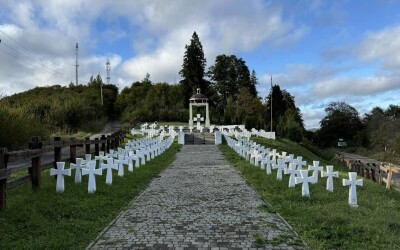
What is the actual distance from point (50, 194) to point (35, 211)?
1790mm

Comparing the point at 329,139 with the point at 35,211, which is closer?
the point at 35,211

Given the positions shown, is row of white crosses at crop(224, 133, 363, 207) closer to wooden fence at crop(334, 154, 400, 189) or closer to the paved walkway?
the paved walkway

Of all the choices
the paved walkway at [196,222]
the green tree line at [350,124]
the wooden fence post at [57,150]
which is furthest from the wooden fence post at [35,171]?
the green tree line at [350,124]

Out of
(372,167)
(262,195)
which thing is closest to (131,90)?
(372,167)

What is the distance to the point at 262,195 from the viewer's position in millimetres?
10500

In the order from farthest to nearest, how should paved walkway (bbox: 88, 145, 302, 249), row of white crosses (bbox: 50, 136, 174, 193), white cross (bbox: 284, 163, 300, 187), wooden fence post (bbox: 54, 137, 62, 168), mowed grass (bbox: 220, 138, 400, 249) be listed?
white cross (bbox: 284, 163, 300, 187)
wooden fence post (bbox: 54, 137, 62, 168)
row of white crosses (bbox: 50, 136, 174, 193)
mowed grass (bbox: 220, 138, 400, 249)
paved walkway (bbox: 88, 145, 302, 249)

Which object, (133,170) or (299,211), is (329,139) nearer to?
(133,170)

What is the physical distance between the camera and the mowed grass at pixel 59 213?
627 centimetres

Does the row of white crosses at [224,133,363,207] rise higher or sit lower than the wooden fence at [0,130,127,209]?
lower

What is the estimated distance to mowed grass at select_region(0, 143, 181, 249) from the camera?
6.27m

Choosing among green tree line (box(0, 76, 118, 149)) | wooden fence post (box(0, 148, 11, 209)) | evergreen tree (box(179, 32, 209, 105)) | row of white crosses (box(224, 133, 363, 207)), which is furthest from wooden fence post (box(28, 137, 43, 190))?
evergreen tree (box(179, 32, 209, 105))

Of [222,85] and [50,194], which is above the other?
[222,85]

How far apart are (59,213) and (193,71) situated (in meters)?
72.4

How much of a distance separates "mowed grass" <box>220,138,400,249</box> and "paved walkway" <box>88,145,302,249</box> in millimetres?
359
